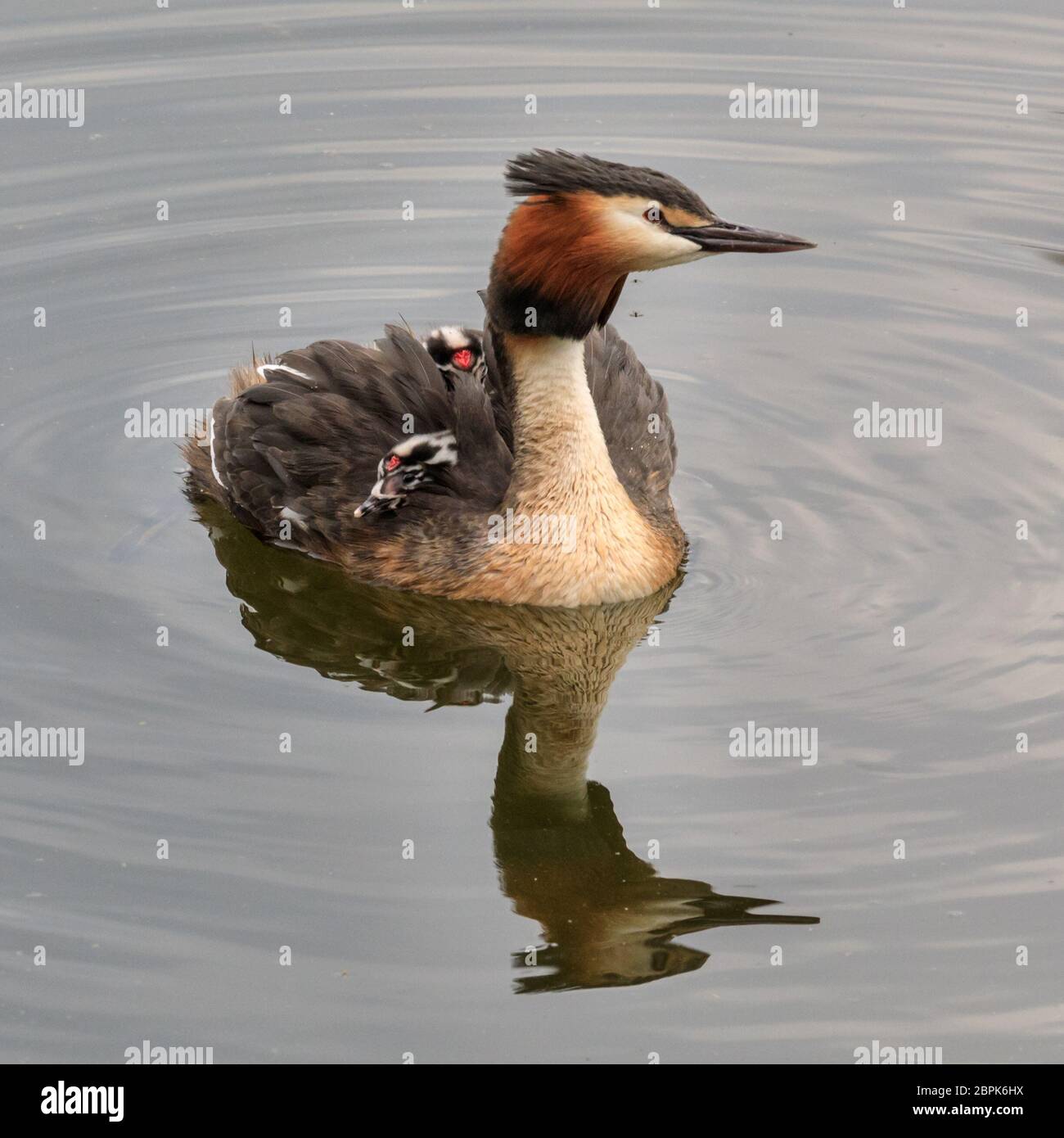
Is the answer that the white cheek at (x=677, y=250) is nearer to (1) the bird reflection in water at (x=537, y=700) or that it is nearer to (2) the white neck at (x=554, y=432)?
(2) the white neck at (x=554, y=432)

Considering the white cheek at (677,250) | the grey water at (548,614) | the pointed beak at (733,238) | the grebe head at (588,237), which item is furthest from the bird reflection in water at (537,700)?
the pointed beak at (733,238)

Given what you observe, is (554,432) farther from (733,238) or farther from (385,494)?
(733,238)

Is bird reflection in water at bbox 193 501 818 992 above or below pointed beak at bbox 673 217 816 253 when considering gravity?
below

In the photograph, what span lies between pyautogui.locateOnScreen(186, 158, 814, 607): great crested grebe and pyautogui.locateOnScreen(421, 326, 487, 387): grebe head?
0.02m

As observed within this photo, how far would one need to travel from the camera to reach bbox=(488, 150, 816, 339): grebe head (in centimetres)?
816

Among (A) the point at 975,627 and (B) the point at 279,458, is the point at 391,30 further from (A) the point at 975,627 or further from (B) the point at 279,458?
(A) the point at 975,627

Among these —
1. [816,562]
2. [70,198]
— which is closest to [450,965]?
[816,562]

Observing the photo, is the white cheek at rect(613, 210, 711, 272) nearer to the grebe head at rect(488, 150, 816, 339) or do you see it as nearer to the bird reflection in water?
the grebe head at rect(488, 150, 816, 339)

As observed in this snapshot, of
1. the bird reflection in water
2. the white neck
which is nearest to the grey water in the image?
the bird reflection in water

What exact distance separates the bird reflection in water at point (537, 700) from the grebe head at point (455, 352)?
42.5 inches

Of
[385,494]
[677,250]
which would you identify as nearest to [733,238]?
[677,250]

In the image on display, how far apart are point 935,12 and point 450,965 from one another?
35.8ft

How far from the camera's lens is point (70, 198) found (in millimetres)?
12953

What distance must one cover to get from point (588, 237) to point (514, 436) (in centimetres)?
109
